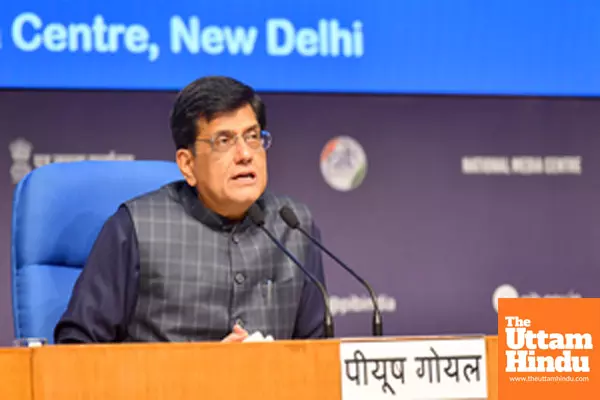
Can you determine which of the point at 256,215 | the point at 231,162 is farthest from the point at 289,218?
the point at 231,162

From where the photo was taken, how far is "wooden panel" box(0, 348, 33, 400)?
1.10 metres

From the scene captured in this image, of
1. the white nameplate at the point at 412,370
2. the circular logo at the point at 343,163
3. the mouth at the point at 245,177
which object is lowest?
the white nameplate at the point at 412,370

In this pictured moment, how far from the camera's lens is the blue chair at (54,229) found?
6.88 feet

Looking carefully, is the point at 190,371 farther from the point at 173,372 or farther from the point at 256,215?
the point at 256,215

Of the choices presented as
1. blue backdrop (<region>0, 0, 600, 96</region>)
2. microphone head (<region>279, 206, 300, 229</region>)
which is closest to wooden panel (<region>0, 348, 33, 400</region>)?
microphone head (<region>279, 206, 300, 229</region>)

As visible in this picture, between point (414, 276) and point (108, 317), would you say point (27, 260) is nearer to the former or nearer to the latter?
point (108, 317)

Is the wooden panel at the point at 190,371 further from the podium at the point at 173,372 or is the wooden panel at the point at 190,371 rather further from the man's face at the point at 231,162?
the man's face at the point at 231,162

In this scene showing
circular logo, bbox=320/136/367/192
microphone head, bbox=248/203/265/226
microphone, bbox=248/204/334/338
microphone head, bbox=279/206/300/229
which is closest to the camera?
microphone, bbox=248/204/334/338

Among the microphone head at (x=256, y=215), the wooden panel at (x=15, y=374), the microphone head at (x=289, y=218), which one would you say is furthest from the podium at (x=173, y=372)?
the microphone head at (x=256, y=215)

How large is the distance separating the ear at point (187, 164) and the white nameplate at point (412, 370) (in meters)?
0.99

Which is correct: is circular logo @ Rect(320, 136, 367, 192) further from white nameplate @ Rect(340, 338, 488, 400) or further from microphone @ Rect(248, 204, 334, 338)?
white nameplate @ Rect(340, 338, 488, 400)

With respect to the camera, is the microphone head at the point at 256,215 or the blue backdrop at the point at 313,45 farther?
the blue backdrop at the point at 313,45

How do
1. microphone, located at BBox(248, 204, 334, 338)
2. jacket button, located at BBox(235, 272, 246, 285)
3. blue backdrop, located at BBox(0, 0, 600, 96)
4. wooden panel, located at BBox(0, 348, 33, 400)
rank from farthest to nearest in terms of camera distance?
blue backdrop, located at BBox(0, 0, 600, 96) < jacket button, located at BBox(235, 272, 246, 285) < microphone, located at BBox(248, 204, 334, 338) < wooden panel, located at BBox(0, 348, 33, 400)

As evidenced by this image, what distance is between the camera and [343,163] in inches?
121
